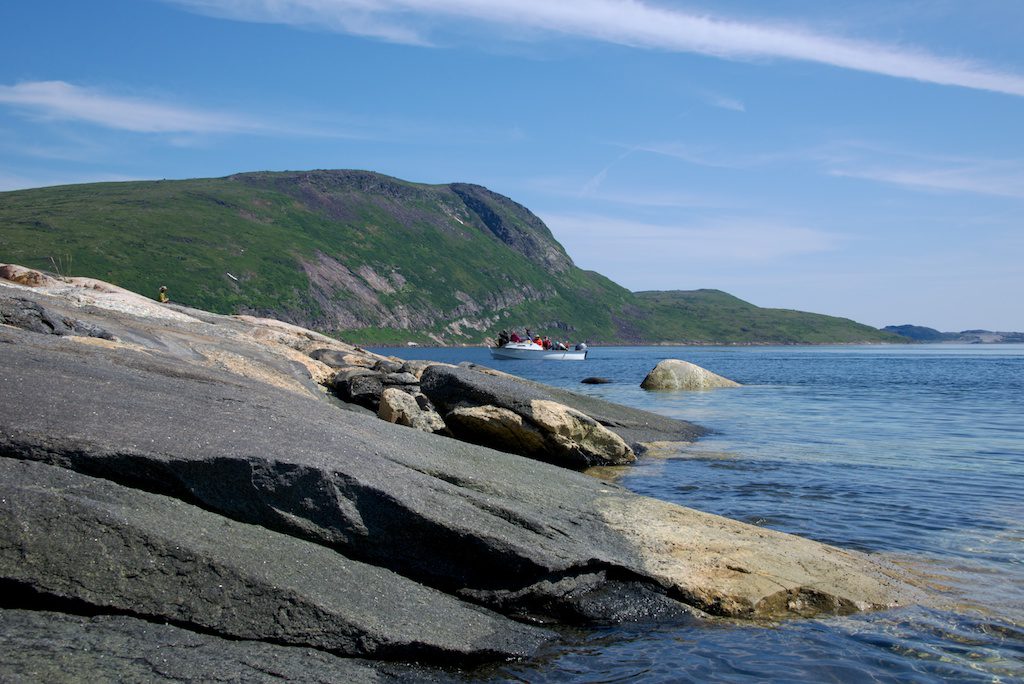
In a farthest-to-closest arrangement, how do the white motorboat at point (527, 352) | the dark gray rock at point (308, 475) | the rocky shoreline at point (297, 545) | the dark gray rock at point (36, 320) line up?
1. the white motorboat at point (527, 352)
2. the dark gray rock at point (36, 320)
3. the dark gray rock at point (308, 475)
4. the rocky shoreline at point (297, 545)

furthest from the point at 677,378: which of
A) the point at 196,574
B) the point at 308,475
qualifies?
the point at 196,574

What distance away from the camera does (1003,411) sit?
121 feet

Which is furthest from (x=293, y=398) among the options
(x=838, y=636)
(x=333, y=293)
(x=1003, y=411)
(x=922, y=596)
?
(x=333, y=293)

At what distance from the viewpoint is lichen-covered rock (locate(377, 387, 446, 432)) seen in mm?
16514

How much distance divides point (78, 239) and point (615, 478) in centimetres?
17049

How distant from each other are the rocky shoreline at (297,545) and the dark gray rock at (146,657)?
0.02 meters

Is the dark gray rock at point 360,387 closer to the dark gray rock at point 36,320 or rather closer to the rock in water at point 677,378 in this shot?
the dark gray rock at point 36,320

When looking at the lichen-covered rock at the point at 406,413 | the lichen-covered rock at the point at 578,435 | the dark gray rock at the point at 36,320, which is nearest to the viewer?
the dark gray rock at the point at 36,320

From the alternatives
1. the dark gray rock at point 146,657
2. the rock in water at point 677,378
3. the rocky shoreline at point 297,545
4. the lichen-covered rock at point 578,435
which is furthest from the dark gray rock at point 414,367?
the rock in water at point 677,378

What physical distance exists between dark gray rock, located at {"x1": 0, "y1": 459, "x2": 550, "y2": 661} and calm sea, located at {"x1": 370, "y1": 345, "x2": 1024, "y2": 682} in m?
1.26

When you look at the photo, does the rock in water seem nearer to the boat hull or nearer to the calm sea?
the calm sea

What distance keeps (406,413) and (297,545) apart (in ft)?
28.9

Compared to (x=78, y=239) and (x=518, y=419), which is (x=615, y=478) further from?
(x=78, y=239)

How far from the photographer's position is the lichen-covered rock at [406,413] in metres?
16.5
